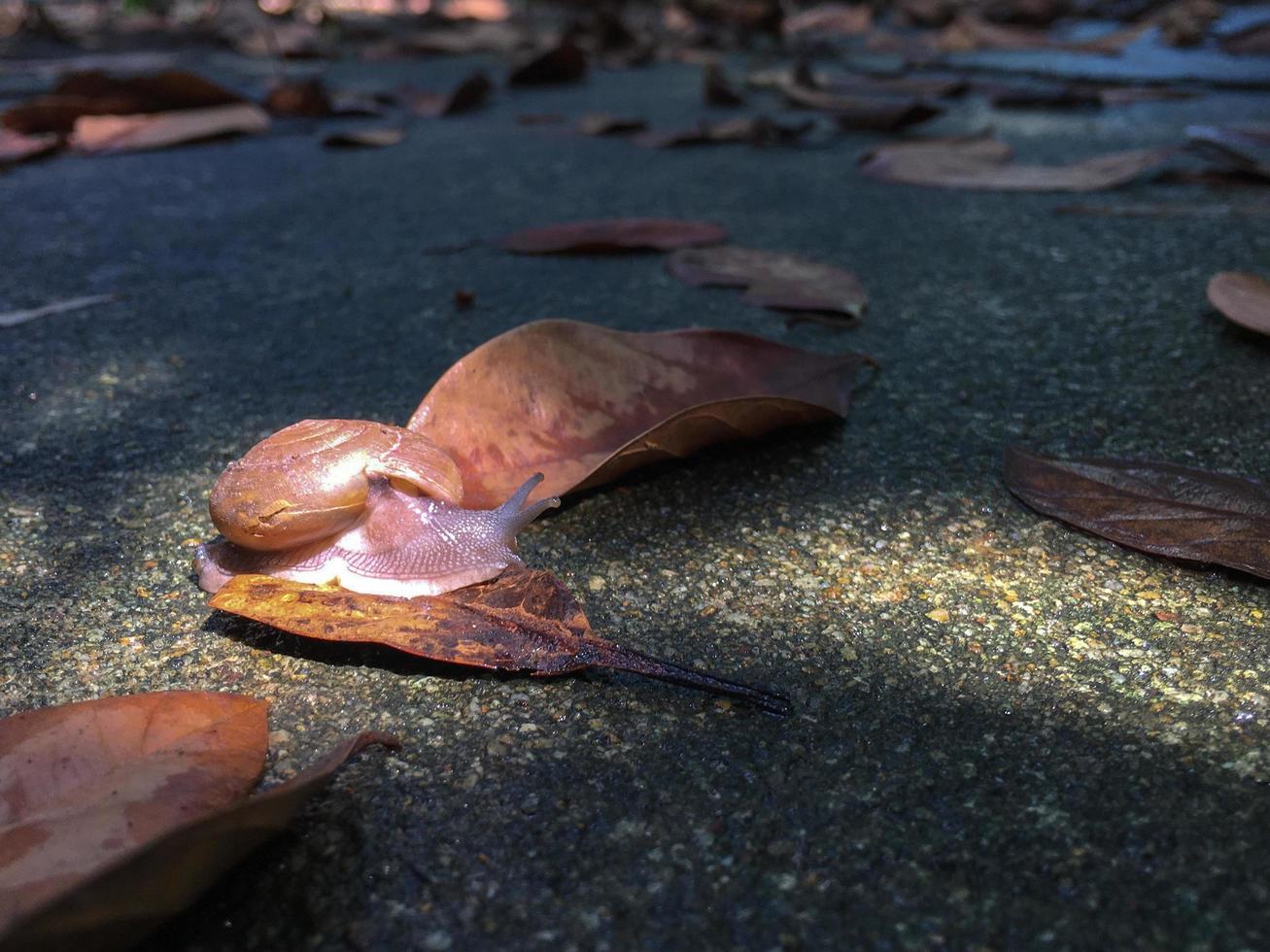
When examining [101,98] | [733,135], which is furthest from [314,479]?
[101,98]

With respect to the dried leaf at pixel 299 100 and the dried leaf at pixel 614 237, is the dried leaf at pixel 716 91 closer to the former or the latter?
the dried leaf at pixel 299 100

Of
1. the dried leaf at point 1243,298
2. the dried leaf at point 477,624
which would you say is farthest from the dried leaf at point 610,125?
the dried leaf at point 477,624

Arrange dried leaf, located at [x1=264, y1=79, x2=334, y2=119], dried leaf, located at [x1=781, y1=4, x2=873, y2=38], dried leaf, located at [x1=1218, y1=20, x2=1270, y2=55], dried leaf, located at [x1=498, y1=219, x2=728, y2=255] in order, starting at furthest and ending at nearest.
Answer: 1. dried leaf, located at [x1=781, y1=4, x2=873, y2=38]
2. dried leaf, located at [x1=1218, y1=20, x2=1270, y2=55]
3. dried leaf, located at [x1=264, y1=79, x2=334, y2=119]
4. dried leaf, located at [x1=498, y1=219, x2=728, y2=255]

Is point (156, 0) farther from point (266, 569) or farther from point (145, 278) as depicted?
point (266, 569)

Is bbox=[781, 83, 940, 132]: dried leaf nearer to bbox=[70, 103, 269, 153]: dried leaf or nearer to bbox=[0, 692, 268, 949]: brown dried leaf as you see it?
bbox=[70, 103, 269, 153]: dried leaf

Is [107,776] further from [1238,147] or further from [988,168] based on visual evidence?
[1238,147]

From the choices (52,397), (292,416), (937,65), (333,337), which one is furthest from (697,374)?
(937,65)

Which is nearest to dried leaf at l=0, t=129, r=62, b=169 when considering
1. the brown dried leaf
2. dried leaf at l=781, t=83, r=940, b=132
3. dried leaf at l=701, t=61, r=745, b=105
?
dried leaf at l=701, t=61, r=745, b=105
